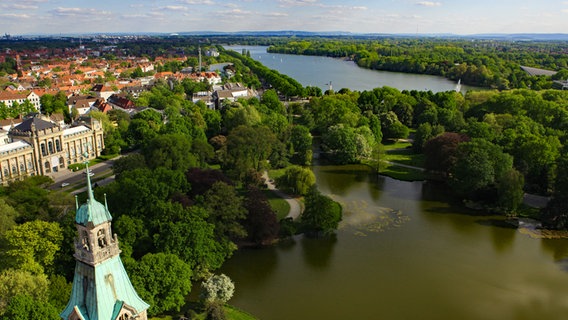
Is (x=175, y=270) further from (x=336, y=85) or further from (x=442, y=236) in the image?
(x=336, y=85)

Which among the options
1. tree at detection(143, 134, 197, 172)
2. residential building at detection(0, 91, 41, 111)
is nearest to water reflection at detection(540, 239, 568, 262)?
tree at detection(143, 134, 197, 172)

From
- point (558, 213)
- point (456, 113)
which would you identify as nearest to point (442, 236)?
point (558, 213)

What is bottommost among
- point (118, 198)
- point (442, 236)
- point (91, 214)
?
point (442, 236)

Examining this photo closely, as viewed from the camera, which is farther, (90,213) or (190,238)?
(190,238)

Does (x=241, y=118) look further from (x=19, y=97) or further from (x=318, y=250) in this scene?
(x=19, y=97)

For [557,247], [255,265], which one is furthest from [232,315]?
[557,247]

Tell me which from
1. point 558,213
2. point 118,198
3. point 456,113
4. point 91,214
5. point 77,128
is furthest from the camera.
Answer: point 456,113

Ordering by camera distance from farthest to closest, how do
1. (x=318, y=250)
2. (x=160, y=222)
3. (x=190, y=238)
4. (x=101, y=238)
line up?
(x=318, y=250) < (x=160, y=222) < (x=190, y=238) < (x=101, y=238)
